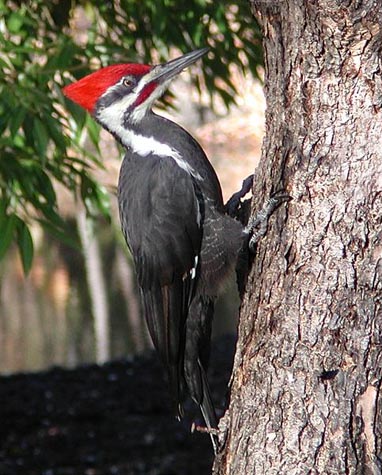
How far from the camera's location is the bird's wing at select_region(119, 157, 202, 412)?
3.40m

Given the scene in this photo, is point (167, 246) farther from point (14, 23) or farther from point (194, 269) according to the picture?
point (14, 23)

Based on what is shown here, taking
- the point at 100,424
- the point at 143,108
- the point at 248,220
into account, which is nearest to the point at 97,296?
the point at 100,424

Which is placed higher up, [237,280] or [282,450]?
[237,280]

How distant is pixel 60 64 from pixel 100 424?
3127mm

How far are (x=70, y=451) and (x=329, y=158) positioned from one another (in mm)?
3987

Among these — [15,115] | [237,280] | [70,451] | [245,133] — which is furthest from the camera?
[245,133]

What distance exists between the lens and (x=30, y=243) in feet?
14.1

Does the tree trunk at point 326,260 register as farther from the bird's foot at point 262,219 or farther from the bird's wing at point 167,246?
the bird's wing at point 167,246

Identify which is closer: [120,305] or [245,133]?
[120,305]

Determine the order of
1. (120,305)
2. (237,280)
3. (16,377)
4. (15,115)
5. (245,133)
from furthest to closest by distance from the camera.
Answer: (245,133)
(120,305)
(16,377)
(15,115)
(237,280)

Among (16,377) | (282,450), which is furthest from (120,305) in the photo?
(282,450)

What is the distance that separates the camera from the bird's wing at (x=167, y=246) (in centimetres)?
340

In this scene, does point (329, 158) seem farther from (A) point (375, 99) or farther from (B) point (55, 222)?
(B) point (55, 222)

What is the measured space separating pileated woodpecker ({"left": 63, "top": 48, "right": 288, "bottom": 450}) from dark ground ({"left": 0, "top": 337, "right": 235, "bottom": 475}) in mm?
2409
